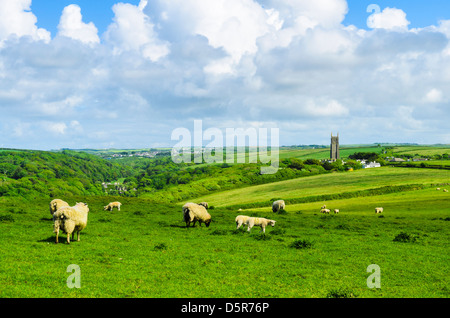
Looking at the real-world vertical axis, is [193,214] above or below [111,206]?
above

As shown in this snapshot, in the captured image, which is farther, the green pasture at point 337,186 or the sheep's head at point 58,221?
the green pasture at point 337,186

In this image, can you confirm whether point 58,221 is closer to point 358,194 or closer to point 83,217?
point 83,217

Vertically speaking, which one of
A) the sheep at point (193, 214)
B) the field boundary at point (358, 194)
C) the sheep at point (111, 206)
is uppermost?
the sheep at point (193, 214)

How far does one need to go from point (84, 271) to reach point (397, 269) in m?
16.5
